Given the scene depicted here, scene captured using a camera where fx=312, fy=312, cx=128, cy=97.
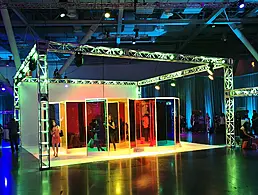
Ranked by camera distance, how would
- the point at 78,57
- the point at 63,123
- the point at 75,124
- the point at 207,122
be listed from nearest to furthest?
the point at 78,57 < the point at 75,124 < the point at 63,123 < the point at 207,122

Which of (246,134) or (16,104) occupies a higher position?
(16,104)

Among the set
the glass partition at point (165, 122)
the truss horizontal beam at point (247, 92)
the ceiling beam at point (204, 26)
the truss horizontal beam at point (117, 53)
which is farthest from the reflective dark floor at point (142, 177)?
the ceiling beam at point (204, 26)

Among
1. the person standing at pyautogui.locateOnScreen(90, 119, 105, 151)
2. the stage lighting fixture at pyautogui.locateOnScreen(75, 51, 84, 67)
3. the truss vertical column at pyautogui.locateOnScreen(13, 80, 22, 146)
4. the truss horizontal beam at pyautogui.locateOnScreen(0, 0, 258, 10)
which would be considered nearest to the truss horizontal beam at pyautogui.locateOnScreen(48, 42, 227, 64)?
the stage lighting fixture at pyautogui.locateOnScreen(75, 51, 84, 67)

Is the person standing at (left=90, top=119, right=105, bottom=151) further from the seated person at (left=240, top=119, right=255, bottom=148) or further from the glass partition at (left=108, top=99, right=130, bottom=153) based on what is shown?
the seated person at (left=240, top=119, right=255, bottom=148)

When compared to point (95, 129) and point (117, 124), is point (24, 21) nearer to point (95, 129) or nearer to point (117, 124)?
point (95, 129)

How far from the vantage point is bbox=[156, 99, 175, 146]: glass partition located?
44.7ft

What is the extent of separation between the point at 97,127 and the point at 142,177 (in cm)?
471

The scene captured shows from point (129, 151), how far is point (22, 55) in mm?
13090

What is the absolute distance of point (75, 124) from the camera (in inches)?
529

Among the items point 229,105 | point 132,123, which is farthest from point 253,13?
point 132,123

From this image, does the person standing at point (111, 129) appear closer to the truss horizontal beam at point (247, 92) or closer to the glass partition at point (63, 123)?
the glass partition at point (63, 123)

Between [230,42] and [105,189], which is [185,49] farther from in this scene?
[105,189]

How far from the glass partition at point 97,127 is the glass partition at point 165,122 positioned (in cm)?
269

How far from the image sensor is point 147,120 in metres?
13.5
